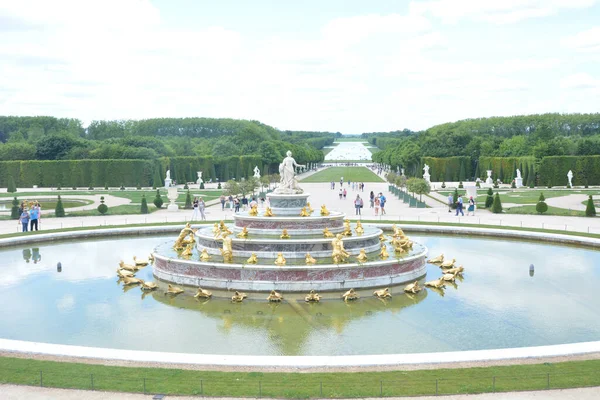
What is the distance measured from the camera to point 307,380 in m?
12.8

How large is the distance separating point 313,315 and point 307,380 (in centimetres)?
621

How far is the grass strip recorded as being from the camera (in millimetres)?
12305

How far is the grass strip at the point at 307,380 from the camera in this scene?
40.4 ft

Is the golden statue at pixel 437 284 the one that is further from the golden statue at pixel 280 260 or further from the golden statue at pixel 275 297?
the golden statue at pixel 275 297

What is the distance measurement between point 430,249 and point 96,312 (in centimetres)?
1661

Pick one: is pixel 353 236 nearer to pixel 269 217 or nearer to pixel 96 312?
pixel 269 217

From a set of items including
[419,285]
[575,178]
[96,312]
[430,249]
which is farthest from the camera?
[575,178]

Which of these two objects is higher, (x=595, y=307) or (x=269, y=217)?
(x=269, y=217)

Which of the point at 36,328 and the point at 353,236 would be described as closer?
the point at 36,328

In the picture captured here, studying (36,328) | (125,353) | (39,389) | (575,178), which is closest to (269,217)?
(36,328)

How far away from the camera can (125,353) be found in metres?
14.4

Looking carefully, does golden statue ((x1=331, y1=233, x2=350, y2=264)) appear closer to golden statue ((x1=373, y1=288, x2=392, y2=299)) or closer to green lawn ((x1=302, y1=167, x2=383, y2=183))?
golden statue ((x1=373, y1=288, x2=392, y2=299))

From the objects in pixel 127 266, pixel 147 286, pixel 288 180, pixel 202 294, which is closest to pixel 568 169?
pixel 288 180

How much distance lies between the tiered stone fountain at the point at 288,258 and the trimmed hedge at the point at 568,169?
52111 mm
